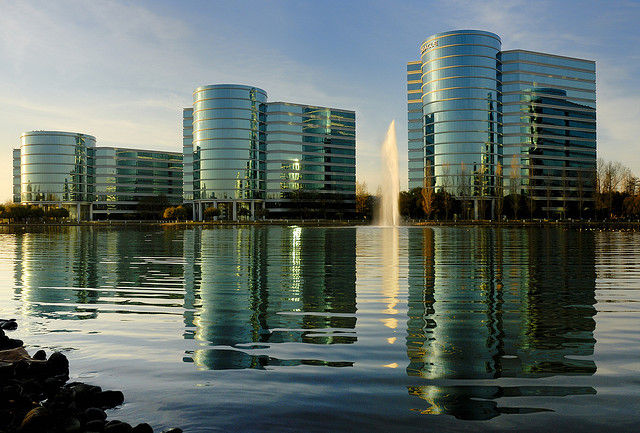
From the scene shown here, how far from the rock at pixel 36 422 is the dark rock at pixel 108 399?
1109mm

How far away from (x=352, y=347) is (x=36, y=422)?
5405 millimetres

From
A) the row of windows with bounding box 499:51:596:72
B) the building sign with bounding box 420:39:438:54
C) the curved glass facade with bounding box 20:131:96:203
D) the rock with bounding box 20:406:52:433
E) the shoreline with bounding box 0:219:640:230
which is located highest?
the building sign with bounding box 420:39:438:54

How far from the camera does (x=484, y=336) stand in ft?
33.7

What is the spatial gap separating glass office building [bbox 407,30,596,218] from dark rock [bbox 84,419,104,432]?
150 meters

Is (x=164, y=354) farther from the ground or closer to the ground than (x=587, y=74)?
closer to the ground

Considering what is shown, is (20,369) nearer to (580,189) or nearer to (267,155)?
(580,189)

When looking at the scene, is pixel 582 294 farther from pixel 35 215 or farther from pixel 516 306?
pixel 35 215

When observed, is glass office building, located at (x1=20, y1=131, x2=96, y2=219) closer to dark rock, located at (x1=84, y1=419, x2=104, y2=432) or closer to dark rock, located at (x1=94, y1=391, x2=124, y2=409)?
dark rock, located at (x1=94, y1=391, x2=124, y2=409)

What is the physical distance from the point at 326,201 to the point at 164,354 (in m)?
172

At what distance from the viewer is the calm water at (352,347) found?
6.31 m

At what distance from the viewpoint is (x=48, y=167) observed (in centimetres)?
19000

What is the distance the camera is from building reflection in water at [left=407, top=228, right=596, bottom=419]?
275 inches

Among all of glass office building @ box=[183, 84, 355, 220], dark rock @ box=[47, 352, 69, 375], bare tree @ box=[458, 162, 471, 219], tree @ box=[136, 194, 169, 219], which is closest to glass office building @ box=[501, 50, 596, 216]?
bare tree @ box=[458, 162, 471, 219]

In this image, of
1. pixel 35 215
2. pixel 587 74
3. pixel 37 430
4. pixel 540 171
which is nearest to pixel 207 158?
pixel 35 215
